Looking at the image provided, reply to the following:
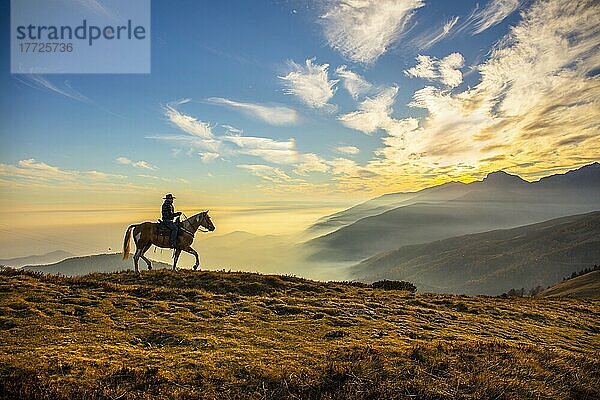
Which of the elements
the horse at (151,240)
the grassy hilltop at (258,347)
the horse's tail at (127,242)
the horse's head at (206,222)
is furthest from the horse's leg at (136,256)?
the horse's head at (206,222)

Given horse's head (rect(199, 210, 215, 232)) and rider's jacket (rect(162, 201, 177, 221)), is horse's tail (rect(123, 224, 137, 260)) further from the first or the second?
horse's head (rect(199, 210, 215, 232))

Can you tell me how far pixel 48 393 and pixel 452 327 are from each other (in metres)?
16.1

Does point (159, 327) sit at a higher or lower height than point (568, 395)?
higher

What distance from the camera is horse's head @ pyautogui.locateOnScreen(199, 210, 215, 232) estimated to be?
1177 inches

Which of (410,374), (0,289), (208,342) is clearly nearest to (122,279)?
(0,289)

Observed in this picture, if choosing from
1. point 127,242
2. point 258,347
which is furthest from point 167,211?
point 258,347

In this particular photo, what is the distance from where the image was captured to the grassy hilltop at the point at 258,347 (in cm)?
940

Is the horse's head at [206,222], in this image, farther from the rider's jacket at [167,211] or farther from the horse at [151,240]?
the rider's jacket at [167,211]

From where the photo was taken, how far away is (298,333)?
1458 centimetres

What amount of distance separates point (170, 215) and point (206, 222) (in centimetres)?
288

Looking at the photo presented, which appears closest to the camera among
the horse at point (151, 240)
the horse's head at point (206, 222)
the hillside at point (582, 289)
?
the horse at point (151, 240)

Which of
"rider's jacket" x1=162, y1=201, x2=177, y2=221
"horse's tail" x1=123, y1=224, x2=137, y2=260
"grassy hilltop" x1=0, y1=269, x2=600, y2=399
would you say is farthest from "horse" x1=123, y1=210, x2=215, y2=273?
A: "grassy hilltop" x1=0, y1=269, x2=600, y2=399

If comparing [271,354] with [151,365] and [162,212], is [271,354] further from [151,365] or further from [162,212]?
[162,212]

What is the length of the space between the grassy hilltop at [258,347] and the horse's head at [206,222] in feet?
26.8
